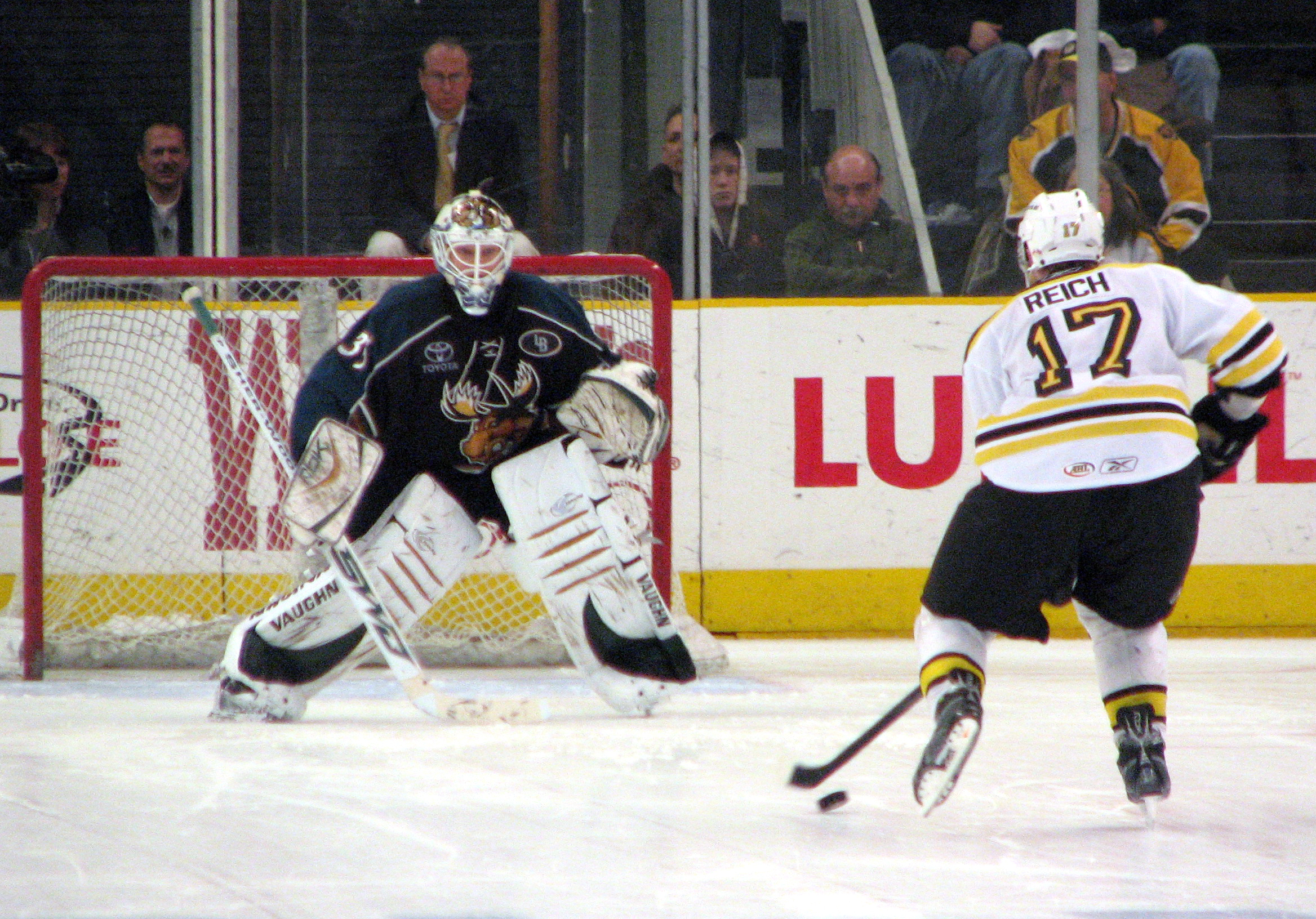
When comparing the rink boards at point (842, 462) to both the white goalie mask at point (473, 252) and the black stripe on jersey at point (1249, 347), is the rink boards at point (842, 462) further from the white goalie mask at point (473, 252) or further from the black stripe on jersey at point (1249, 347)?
the black stripe on jersey at point (1249, 347)

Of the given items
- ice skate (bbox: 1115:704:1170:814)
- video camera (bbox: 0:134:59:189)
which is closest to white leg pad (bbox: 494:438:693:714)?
ice skate (bbox: 1115:704:1170:814)

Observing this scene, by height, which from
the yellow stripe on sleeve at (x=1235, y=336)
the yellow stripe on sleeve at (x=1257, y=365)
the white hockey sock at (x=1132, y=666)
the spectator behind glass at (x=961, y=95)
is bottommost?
the white hockey sock at (x=1132, y=666)

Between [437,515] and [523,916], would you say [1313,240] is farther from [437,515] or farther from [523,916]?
[523,916]

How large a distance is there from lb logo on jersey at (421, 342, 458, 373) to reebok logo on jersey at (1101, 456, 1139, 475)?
Answer: 1.56 metres

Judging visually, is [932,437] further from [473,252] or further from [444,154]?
[473,252]

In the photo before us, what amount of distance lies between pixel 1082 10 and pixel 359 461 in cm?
283

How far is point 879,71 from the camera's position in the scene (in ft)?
17.8

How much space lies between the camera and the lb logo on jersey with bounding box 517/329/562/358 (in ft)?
12.7

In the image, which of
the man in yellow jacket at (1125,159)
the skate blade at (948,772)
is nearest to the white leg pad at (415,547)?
the skate blade at (948,772)

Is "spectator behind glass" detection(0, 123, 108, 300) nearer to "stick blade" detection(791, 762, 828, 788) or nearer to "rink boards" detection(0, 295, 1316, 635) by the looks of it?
"rink boards" detection(0, 295, 1316, 635)

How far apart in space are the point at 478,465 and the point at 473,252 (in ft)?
1.58

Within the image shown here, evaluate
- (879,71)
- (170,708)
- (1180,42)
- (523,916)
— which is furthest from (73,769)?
(1180,42)

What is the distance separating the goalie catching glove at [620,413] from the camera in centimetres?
386

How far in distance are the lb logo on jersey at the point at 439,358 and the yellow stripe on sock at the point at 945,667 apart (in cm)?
143
